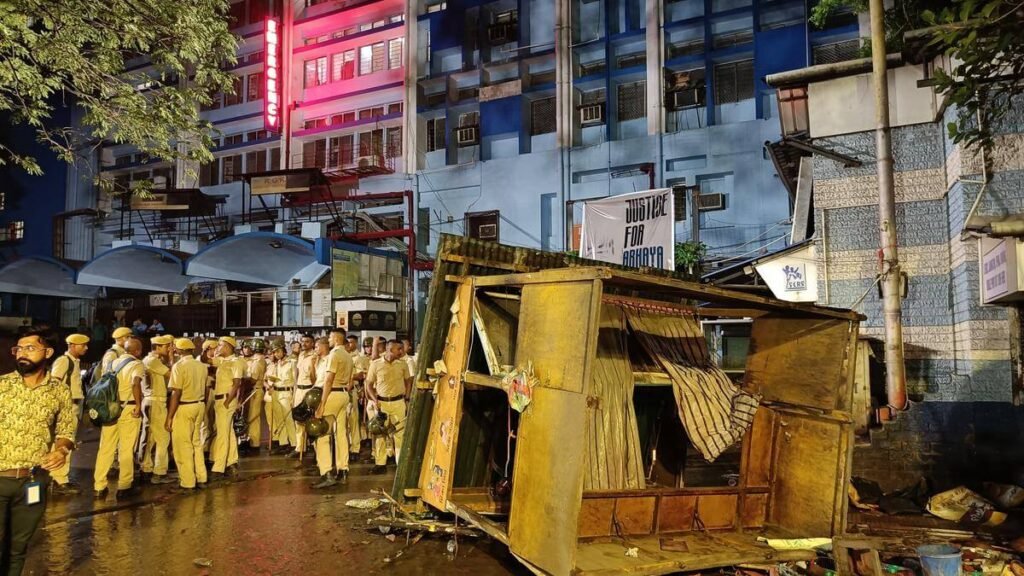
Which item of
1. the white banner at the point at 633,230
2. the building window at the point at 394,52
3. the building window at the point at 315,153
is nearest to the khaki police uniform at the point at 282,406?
the white banner at the point at 633,230

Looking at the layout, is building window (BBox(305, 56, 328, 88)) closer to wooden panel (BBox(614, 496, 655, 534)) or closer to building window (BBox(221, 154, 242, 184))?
building window (BBox(221, 154, 242, 184))

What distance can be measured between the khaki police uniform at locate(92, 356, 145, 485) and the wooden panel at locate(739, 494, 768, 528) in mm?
7875

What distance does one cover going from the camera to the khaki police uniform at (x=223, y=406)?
1030cm

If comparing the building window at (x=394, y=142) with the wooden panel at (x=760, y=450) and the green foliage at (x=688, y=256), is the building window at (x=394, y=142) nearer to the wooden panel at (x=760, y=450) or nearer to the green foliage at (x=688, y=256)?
the green foliage at (x=688, y=256)

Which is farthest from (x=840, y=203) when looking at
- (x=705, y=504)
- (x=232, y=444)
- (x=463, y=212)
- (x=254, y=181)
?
(x=254, y=181)

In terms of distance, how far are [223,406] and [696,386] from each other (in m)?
7.34

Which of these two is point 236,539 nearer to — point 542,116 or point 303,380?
point 303,380

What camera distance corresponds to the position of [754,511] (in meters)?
7.16

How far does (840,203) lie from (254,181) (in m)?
23.3

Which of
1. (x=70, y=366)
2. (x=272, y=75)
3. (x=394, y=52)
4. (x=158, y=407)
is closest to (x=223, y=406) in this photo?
(x=158, y=407)

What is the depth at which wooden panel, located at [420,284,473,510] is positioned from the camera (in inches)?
251

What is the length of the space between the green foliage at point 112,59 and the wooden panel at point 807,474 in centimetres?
911

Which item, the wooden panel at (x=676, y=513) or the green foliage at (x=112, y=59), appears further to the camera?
the green foliage at (x=112, y=59)

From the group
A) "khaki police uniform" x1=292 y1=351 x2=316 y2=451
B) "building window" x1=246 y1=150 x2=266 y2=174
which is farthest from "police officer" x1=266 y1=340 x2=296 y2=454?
"building window" x1=246 y1=150 x2=266 y2=174
